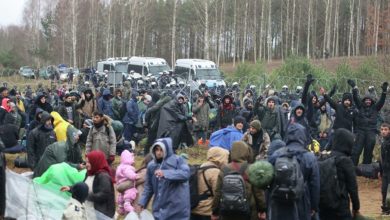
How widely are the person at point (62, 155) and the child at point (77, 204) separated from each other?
2053 mm

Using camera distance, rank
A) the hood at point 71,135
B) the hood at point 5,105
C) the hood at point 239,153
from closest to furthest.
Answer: the hood at point 239,153 → the hood at point 71,135 → the hood at point 5,105

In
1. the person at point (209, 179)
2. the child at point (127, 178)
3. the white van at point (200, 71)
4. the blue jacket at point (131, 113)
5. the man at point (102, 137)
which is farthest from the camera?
the white van at point (200, 71)

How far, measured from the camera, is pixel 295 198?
6660mm

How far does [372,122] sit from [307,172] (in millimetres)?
5866

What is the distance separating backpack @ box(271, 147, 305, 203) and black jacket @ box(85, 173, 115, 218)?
1756 millimetres

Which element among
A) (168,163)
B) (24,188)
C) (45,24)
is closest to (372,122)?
(168,163)

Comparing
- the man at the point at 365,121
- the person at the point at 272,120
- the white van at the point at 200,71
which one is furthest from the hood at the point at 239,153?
the white van at the point at 200,71

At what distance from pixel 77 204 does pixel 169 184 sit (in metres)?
1.17

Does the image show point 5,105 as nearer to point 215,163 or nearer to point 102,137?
point 102,137

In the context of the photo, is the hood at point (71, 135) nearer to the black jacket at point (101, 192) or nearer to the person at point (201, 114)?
the black jacket at point (101, 192)

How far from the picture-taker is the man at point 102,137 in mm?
9977

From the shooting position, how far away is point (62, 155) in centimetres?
870

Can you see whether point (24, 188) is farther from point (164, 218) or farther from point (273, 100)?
point (273, 100)

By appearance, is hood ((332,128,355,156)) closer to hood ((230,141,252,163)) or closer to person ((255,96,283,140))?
Answer: hood ((230,141,252,163))
